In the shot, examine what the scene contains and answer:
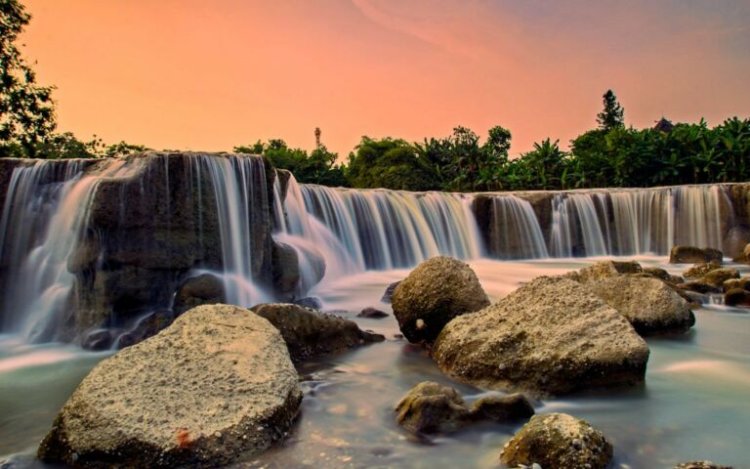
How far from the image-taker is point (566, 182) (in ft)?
126

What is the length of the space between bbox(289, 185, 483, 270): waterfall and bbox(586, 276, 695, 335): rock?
8.66 m

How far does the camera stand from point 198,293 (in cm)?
868

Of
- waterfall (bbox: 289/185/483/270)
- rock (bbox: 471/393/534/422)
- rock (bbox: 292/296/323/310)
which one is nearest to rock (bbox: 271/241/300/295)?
rock (bbox: 292/296/323/310)

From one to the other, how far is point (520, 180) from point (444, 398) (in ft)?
123

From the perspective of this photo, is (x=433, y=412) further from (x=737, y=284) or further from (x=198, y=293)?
(x=737, y=284)

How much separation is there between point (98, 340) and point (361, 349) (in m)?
3.81

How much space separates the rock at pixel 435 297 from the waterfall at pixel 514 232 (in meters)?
16.5

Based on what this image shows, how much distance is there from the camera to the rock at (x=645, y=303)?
7.49m

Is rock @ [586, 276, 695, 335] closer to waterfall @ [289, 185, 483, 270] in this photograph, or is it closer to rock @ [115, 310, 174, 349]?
rock @ [115, 310, 174, 349]

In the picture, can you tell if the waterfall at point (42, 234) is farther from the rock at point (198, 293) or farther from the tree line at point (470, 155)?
the tree line at point (470, 155)

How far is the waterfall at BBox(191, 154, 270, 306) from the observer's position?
9578mm

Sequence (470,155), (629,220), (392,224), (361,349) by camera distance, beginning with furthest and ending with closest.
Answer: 1. (470,155)
2. (629,220)
3. (392,224)
4. (361,349)

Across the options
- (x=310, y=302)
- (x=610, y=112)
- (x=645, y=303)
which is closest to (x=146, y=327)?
(x=310, y=302)

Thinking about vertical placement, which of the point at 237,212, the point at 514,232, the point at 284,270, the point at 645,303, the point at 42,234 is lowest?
the point at 645,303
